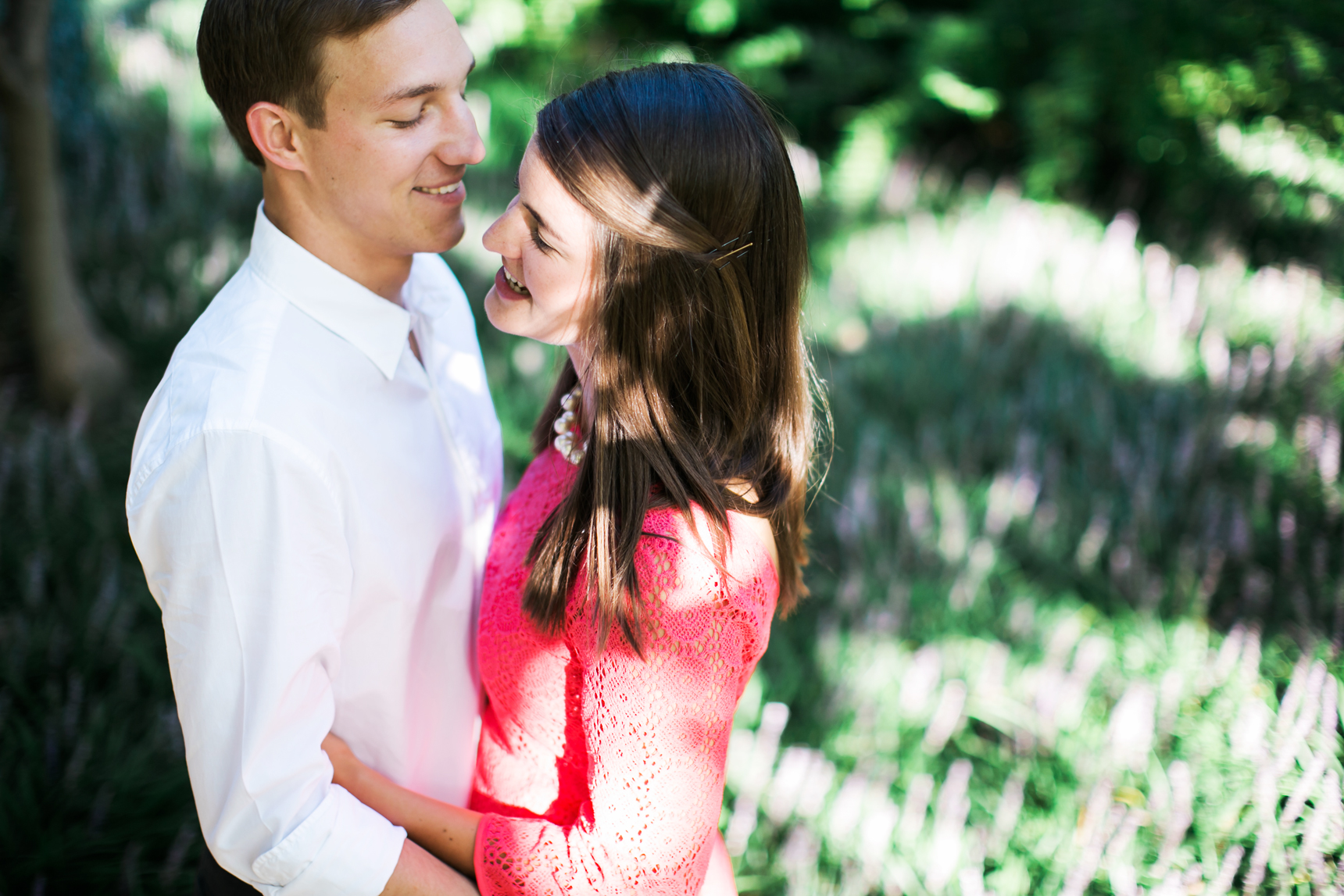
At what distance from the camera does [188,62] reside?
5547mm

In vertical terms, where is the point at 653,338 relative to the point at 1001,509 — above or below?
above

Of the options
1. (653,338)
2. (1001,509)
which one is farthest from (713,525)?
(1001,509)

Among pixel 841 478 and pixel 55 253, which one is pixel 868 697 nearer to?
pixel 841 478

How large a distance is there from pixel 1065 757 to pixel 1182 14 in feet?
13.7

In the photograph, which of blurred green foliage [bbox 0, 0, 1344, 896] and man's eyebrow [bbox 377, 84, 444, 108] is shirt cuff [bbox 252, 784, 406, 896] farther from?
man's eyebrow [bbox 377, 84, 444, 108]

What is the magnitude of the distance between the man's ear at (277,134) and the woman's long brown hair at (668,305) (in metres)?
0.48

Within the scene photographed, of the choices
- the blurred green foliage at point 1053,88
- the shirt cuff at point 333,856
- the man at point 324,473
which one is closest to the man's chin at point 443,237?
the man at point 324,473

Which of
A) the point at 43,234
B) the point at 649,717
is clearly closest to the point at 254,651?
the point at 649,717

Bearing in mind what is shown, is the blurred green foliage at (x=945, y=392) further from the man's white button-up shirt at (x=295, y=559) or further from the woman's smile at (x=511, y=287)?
the man's white button-up shirt at (x=295, y=559)

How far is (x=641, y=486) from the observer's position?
1.36 m

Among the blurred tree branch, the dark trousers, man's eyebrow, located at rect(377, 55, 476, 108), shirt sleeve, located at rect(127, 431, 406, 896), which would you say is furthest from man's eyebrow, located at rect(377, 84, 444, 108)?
the blurred tree branch

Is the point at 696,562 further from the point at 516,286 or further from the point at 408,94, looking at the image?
the point at 408,94

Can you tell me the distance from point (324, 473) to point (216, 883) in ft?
2.83

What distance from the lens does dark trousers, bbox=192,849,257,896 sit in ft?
5.19
